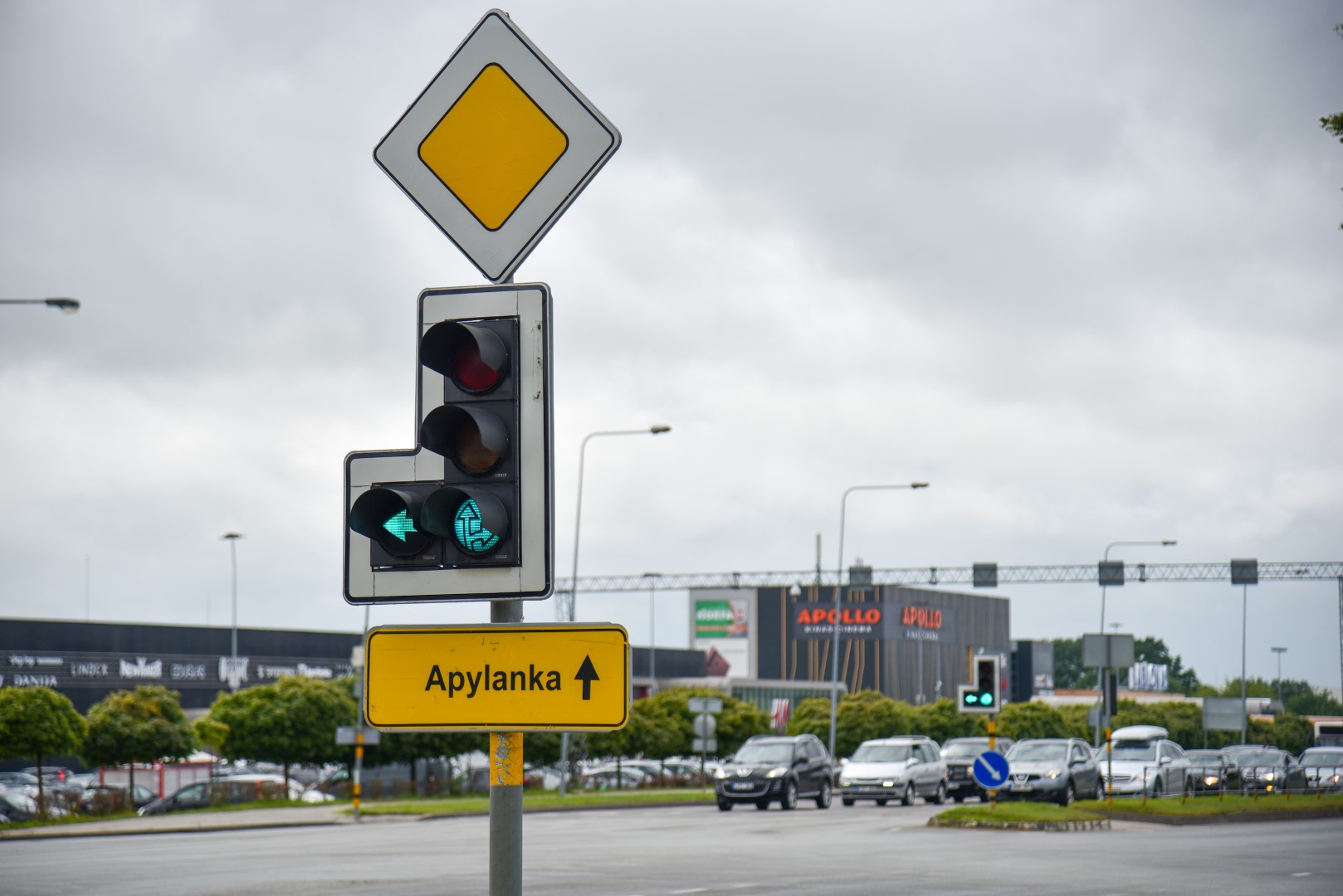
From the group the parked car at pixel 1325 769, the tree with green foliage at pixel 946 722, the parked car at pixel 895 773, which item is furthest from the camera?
the tree with green foliage at pixel 946 722

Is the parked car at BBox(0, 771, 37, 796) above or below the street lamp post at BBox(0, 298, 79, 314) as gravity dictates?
below

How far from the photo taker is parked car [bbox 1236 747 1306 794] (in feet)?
131

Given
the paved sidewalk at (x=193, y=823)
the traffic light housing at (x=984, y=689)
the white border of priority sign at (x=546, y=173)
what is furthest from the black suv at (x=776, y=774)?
the white border of priority sign at (x=546, y=173)

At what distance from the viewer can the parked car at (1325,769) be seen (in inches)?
1668

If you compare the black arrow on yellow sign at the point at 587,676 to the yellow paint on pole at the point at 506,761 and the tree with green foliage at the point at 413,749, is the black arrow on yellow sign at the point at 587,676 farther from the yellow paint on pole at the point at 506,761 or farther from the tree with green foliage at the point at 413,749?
the tree with green foliage at the point at 413,749

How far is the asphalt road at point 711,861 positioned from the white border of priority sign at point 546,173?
12504mm

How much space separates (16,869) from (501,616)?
17.8 m

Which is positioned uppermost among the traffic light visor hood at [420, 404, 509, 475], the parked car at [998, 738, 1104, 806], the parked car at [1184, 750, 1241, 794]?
the traffic light visor hood at [420, 404, 509, 475]

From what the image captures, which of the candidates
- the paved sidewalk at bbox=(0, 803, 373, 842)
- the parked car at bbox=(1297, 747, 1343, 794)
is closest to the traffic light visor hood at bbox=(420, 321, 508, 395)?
the paved sidewalk at bbox=(0, 803, 373, 842)

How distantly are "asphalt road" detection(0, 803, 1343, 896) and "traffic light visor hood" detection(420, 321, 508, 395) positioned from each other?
12557 millimetres

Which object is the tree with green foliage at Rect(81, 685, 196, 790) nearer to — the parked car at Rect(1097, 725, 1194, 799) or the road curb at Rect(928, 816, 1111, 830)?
the road curb at Rect(928, 816, 1111, 830)

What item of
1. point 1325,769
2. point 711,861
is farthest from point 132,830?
point 1325,769

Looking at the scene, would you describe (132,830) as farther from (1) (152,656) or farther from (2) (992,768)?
(1) (152,656)

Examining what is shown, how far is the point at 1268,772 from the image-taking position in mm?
42906
